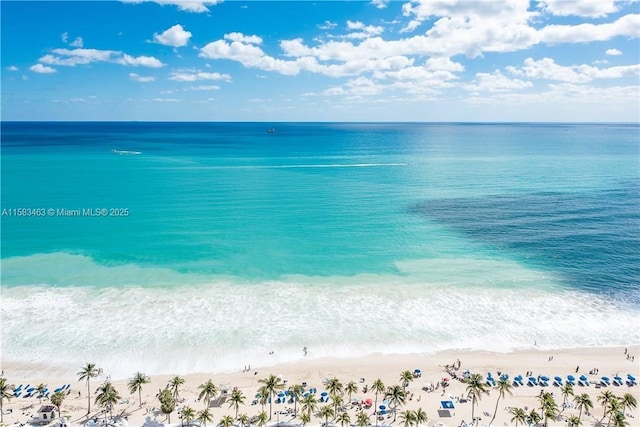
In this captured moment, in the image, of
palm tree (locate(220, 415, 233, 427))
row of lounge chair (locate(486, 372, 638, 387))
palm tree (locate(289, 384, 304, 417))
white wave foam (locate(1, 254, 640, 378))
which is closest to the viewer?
palm tree (locate(220, 415, 233, 427))

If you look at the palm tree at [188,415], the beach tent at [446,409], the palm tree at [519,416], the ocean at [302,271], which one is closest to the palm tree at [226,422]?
the palm tree at [188,415]

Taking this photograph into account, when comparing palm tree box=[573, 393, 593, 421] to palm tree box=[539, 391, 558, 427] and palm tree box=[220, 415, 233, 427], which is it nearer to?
palm tree box=[539, 391, 558, 427]

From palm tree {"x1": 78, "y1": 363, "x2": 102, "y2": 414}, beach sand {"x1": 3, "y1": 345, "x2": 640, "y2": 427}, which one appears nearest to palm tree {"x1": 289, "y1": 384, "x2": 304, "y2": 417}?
beach sand {"x1": 3, "y1": 345, "x2": 640, "y2": 427}

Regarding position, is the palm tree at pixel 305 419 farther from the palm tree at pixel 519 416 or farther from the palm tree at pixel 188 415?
the palm tree at pixel 519 416

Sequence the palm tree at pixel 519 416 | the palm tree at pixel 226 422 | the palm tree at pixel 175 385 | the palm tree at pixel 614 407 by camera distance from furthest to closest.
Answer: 1. the palm tree at pixel 175 385
2. the palm tree at pixel 519 416
3. the palm tree at pixel 614 407
4. the palm tree at pixel 226 422

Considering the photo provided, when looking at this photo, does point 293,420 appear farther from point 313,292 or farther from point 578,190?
point 578,190

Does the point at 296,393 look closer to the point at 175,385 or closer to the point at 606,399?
the point at 175,385
